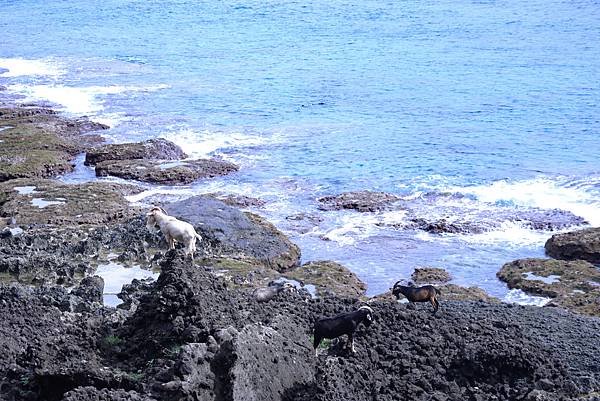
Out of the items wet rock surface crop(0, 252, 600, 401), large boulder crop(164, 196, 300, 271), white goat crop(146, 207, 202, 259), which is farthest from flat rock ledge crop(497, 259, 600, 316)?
white goat crop(146, 207, 202, 259)

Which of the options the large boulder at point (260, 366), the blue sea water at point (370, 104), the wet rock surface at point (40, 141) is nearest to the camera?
the large boulder at point (260, 366)

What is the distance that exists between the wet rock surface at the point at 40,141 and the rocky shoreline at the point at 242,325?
261 inches

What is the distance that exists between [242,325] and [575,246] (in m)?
14.7

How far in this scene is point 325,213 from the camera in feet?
102

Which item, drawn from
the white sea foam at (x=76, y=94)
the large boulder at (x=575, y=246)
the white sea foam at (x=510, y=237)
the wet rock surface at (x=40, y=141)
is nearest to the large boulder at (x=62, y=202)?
the wet rock surface at (x=40, y=141)

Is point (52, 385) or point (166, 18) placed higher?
point (52, 385)

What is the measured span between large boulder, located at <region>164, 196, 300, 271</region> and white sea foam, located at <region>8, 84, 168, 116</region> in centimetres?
2338

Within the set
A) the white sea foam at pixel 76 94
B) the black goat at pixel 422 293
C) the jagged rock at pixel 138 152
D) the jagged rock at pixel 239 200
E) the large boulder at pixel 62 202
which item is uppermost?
the black goat at pixel 422 293

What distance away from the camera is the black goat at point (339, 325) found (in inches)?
584

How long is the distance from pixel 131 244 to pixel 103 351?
9.45 meters

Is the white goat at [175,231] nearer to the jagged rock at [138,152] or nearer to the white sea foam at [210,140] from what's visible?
the jagged rock at [138,152]

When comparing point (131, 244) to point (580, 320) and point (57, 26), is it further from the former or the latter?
point (57, 26)

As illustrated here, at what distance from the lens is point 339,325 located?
14.9 m

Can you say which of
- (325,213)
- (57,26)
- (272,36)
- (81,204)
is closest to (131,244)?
(81,204)
